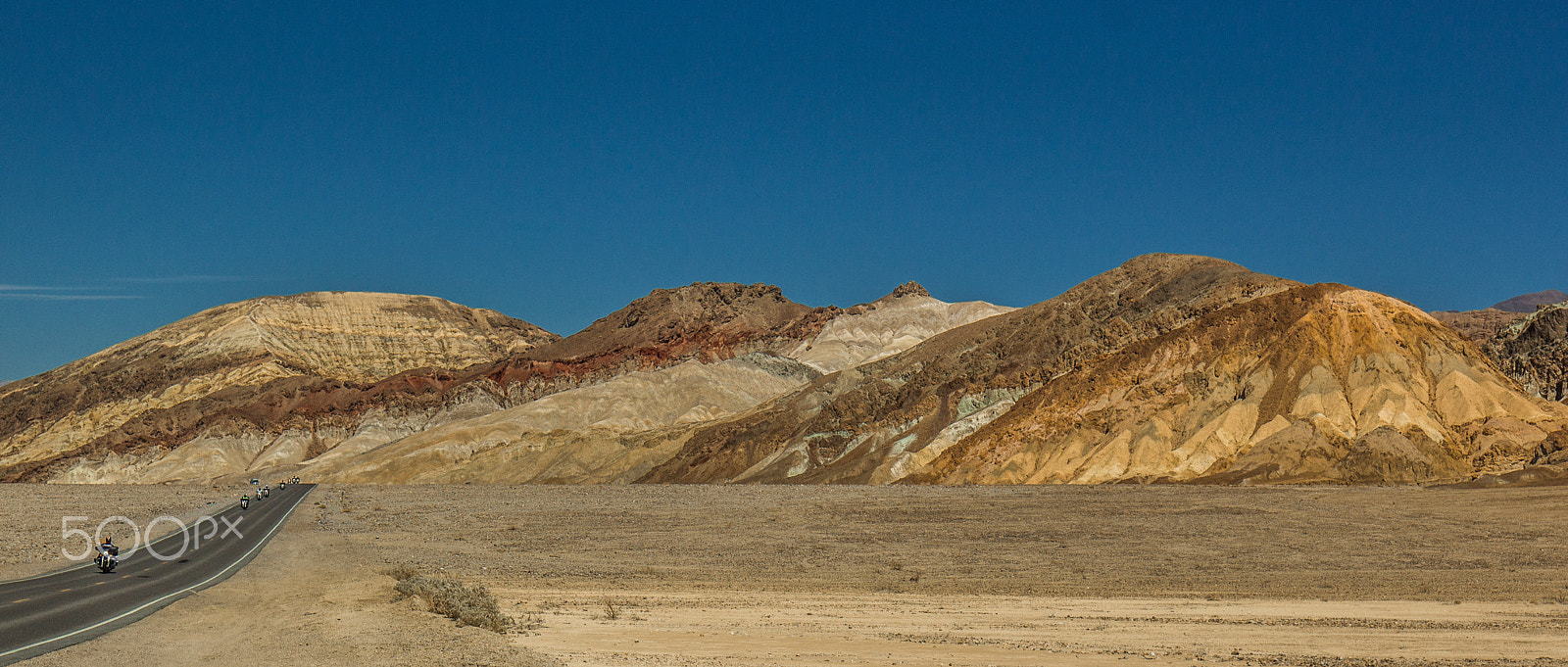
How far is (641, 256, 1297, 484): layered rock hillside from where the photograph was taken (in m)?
77.0

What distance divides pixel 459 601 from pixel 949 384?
217 ft

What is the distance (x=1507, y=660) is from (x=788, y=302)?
170319 mm

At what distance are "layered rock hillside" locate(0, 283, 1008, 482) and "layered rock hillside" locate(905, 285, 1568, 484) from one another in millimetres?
57143

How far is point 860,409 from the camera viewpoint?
8781 centimetres

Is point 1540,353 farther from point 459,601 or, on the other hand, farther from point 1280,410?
point 459,601

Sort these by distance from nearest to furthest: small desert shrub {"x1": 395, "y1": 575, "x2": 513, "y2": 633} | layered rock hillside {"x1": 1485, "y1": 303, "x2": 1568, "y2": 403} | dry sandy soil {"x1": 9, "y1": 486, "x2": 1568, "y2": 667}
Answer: dry sandy soil {"x1": 9, "y1": 486, "x2": 1568, "y2": 667} < small desert shrub {"x1": 395, "y1": 575, "x2": 513, "y2": 633} < layered rock hillside {"x1": 1485, "y1": 303, "x2": 1568, "y2": 403}

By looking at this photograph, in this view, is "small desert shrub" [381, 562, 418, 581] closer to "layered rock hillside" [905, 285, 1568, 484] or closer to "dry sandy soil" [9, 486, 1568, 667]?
"dry sandy soil" [9, 486, 1568, 667]

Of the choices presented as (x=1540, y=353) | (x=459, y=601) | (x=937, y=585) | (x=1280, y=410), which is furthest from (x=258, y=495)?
(x=1540, y=353)

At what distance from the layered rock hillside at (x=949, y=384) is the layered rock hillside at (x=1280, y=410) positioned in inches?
147

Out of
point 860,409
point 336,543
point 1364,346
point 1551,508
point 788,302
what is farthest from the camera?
point 788,302

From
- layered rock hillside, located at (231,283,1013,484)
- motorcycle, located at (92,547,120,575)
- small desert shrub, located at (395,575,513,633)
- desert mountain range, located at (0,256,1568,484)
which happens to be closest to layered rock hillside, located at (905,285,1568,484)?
desert mountain range, located at (0,256,1568,484)

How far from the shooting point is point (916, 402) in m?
82.8

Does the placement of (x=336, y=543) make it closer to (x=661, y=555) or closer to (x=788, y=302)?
(x=661, y=555)

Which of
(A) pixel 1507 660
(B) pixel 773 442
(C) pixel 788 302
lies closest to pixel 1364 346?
(B) pixel 773 442
